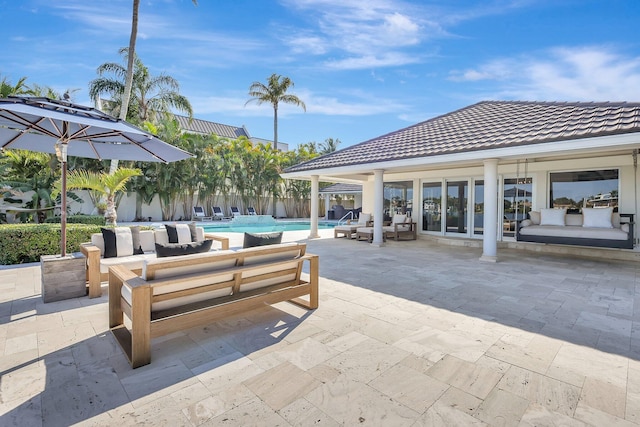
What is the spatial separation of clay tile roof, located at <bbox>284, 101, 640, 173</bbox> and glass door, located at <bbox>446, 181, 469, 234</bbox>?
94.9 inches

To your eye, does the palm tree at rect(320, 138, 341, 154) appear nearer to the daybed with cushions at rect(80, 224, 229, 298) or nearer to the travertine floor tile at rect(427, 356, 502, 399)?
the daybed with cushions at rect(80, 224, 229, 298)

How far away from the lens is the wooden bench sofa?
118 inches

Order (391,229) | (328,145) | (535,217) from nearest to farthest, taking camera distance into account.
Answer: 1. (535,217)
2. (391,229)
3. (328,145)

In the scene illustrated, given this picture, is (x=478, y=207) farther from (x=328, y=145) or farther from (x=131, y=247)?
(x=328, y=145)

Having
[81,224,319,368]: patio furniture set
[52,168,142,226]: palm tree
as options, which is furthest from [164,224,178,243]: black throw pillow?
[52,168,142,226]: palm tree

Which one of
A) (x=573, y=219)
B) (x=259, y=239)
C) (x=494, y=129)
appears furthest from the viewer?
(x=573, y=219)

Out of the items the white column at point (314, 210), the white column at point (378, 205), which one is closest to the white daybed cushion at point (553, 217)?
the white column at point (378, 205)

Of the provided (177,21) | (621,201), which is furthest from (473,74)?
(177,21)

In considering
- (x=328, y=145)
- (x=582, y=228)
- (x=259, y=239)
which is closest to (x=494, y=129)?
(x=582, y=228)

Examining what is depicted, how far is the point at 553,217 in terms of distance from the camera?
9750 millimetres

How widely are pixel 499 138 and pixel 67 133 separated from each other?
9.33 meters

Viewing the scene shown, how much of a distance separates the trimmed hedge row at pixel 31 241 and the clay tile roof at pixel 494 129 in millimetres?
8098

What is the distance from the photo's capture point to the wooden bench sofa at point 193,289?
301 cm

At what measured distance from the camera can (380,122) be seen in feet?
115
